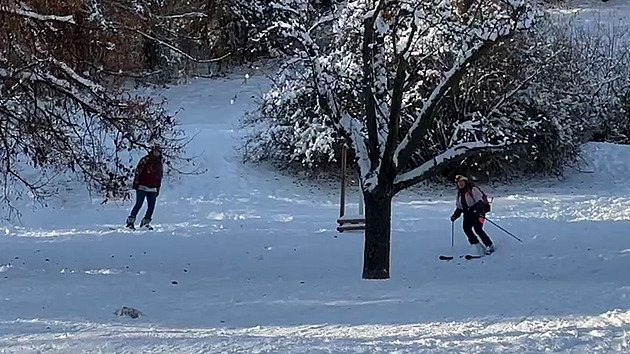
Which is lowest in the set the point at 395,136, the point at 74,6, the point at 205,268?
the point at 205,268

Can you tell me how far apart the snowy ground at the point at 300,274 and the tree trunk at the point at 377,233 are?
0.34 meters

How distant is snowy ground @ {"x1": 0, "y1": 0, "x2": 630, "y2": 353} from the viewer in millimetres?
6953

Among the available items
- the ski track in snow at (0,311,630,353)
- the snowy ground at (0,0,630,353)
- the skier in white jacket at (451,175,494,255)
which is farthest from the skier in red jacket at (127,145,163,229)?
the ski track in snow at (0,311,630,353)

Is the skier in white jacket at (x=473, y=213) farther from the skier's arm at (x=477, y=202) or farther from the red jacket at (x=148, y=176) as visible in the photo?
the red jacket at (x=148, y=176)

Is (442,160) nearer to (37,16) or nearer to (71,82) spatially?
(71,82)

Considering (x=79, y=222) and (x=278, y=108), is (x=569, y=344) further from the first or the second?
(x=278, y=108)

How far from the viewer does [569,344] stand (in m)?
6.32

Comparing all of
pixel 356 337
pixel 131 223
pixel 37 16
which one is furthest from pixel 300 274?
pixel 356 337

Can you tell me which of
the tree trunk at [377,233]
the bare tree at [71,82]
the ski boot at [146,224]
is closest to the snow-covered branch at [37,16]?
the bare tree at [71,82]

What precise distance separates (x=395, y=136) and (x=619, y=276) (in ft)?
13.4

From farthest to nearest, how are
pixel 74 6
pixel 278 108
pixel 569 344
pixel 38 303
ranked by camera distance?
1. pixel 278 108
2. pixel 74 6
3. pixel 38 303
4. pixel 569 344

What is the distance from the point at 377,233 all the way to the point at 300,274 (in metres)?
2.04

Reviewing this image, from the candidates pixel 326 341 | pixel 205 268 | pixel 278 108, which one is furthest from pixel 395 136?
pixel 278 108

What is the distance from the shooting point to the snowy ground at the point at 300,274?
22.8 feet
